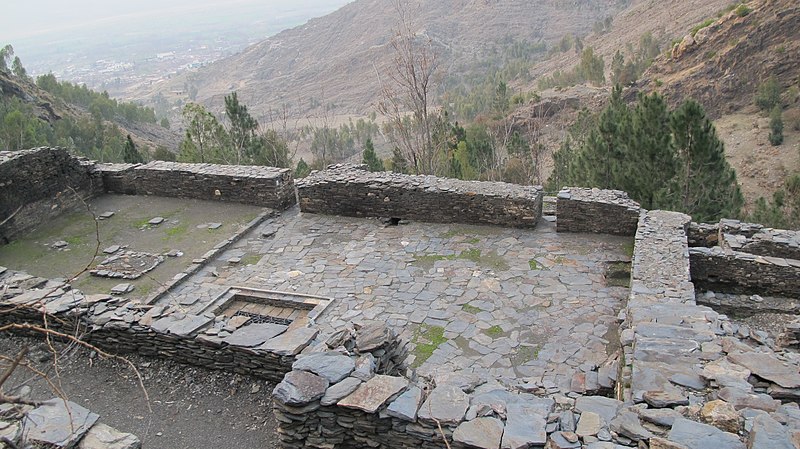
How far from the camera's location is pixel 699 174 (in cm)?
1417

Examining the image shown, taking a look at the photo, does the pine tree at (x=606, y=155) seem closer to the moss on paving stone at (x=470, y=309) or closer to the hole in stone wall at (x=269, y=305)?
the moss on paving stone at (x=470, y=309)

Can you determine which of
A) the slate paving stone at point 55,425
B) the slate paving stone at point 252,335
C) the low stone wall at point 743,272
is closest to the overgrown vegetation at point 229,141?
the slate paving stone at point 252,335

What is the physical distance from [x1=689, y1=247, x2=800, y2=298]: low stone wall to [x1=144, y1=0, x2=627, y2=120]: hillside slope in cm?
7955

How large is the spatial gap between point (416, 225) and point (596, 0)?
113209 millimetres

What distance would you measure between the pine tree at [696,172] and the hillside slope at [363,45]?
243ft

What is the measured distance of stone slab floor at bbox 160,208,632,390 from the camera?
741 centimetres

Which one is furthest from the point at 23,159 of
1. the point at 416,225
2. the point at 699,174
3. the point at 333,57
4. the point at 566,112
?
the point at 333,57

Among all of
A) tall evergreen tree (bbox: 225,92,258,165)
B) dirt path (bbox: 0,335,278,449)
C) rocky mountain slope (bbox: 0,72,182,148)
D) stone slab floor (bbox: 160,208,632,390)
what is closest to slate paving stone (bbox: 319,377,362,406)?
dirt path (bbox: 0,335,278,449)

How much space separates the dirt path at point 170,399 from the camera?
582cm

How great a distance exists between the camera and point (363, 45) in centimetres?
10956

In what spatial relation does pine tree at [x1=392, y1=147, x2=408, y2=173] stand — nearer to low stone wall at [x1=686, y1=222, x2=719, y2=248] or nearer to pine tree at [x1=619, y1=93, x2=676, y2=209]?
pine tree at [x1=619, y1=93, x2=676, y2=209]

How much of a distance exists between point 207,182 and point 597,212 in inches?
321

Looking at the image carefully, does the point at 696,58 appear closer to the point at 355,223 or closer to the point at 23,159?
the point at 355,223

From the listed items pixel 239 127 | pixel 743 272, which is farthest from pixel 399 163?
pixel 743 272
